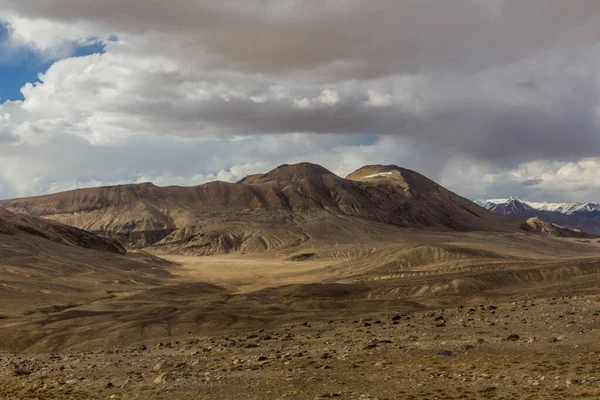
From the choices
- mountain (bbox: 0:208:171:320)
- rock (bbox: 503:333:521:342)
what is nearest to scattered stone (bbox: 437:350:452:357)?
rock (bbox: 503:333:521:342)

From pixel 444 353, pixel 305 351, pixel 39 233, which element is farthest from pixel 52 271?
pixel 444 353

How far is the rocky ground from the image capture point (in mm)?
21281

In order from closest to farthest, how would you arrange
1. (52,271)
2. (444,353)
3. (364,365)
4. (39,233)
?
(364,365) → (444,353) → (52,271) → (39,233)

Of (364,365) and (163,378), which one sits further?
(364,365)

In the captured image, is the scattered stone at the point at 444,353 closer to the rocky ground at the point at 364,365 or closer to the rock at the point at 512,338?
the rocky ground at the point at 364,365

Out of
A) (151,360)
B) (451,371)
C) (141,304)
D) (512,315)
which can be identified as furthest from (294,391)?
(141,304)

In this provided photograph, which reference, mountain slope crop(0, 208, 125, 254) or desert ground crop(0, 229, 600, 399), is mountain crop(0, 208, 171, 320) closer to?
mountain slope crop(0, 208, 125, 254)

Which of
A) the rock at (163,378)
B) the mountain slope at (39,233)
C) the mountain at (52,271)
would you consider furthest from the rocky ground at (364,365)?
the mountain slope at (39,233)

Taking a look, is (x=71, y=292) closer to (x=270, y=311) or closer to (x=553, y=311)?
(x=270, y=311)

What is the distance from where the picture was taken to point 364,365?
2611 cm

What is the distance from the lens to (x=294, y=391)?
22.0m

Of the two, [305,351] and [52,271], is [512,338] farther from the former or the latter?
[52,271]

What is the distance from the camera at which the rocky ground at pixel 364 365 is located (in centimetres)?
2128

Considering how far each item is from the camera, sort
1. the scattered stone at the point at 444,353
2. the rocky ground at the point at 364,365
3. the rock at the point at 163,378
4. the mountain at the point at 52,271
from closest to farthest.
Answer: the rocky ground at the point at 364,365 < the rock at the point at 163,378 < the scattered stone at the point at 444,353 < the mountain at the point at 52,271
